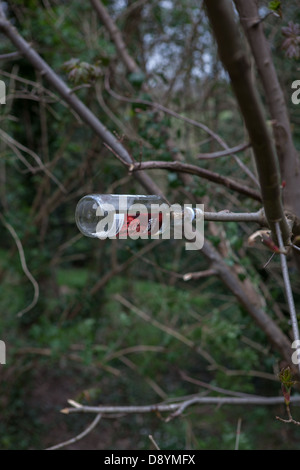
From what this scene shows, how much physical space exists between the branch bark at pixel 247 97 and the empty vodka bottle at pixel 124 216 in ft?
0.74

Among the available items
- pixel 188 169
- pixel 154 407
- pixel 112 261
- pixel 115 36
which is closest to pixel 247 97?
pixel 188 169

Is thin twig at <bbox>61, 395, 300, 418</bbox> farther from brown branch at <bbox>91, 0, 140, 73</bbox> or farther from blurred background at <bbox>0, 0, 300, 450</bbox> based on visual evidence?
brown branch at <bbox>91, 0, 140, 73</bbox>

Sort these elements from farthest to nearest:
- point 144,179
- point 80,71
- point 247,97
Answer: point 80,71, point 144,179, point 247,97

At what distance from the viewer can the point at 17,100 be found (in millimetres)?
4625

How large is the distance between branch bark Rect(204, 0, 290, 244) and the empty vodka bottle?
226 mm

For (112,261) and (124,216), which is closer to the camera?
(124,216)

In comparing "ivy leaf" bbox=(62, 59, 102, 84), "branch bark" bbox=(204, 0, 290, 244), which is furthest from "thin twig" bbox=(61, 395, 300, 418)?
"ivy leaf" bbox=(62, 59, 102, 84)

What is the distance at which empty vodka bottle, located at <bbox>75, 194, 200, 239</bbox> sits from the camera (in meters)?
1.14

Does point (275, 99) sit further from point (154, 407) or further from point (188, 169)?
point (154, 407)

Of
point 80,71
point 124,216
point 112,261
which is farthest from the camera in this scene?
point 112,261

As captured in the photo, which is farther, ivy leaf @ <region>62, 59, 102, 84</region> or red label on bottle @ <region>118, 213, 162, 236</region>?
ivy leaf @ <region>62, 59, 102, 84</region>

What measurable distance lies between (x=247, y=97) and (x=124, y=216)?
0.48 metres

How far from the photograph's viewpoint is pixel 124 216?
1.14 m

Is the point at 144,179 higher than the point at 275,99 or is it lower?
lower
